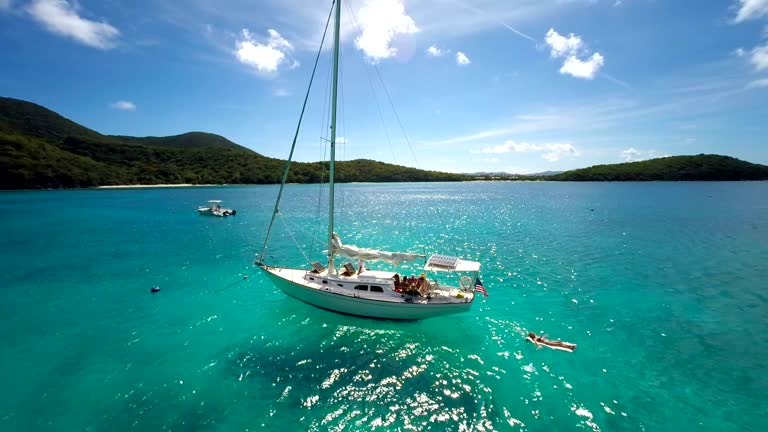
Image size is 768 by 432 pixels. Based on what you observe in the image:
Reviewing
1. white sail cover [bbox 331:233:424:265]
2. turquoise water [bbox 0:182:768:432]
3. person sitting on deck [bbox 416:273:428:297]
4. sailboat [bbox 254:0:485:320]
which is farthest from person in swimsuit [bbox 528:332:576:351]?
white sail cover [bbox 331:233:424:265]

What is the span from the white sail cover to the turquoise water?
4.04 meters

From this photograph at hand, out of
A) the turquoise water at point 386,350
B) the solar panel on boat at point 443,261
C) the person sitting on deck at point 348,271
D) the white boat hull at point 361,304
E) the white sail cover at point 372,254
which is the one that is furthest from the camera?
the person sitting on deck at point 348,271

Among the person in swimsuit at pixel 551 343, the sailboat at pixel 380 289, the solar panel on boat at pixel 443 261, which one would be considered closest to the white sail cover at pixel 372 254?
the sailboat at pixel 380 289

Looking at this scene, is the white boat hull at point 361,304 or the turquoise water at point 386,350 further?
the white boat hull at point 361,304

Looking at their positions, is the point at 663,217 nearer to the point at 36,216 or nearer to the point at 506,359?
the point at 506,359

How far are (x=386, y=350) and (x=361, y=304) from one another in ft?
10.7

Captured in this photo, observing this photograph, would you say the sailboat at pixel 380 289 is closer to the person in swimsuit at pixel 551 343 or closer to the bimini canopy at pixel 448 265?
the bimini canopy at pixel 448 265

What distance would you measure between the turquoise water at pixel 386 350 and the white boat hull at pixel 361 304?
1074 millimetres

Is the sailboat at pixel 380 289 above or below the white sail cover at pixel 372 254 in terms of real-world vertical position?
below

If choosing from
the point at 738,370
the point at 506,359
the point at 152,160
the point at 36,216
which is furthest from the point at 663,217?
the point at 152,160

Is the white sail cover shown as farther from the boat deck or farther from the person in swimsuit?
the person in swimsuit

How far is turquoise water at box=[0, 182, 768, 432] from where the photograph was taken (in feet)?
42.8

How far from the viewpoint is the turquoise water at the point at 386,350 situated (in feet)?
42.8

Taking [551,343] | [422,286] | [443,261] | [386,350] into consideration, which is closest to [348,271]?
[422,286]
